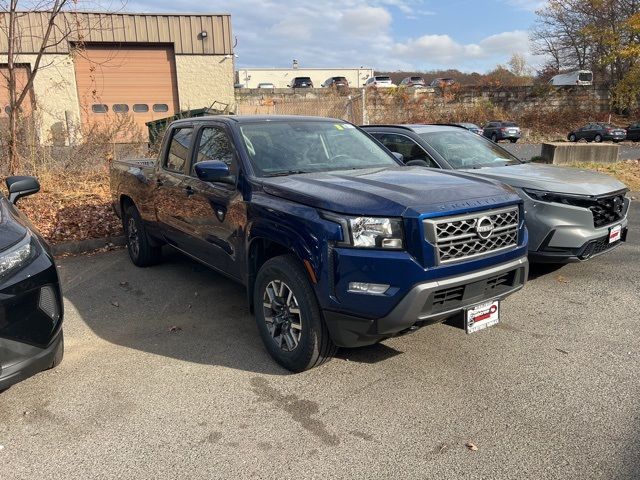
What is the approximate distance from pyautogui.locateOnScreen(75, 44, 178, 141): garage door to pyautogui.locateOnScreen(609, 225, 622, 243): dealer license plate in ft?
58.7

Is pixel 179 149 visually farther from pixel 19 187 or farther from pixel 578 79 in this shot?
pixel 578 79

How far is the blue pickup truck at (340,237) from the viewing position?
3.04 meters

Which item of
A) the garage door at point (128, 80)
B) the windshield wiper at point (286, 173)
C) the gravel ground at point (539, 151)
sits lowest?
the gravel ground at point (539, 151)

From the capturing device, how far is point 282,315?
142 inches

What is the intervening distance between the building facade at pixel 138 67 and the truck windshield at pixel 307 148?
1588 cm

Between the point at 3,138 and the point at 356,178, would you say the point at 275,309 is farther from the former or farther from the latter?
the point at 3,138

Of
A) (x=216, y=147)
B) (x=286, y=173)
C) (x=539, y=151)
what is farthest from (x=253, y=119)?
(x=539, y=151)

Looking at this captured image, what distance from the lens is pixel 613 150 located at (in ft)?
41.0

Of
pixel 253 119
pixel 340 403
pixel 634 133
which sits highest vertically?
pixel 253 119

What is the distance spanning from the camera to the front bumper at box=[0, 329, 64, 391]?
9.34 ft

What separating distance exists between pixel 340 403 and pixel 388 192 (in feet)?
4.50

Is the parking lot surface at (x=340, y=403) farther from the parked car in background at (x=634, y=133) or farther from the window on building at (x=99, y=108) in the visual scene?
the parked car in background at (x=634, y=133)

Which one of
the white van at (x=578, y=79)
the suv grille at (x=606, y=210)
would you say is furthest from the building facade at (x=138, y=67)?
the white van at (x=578, y=79)

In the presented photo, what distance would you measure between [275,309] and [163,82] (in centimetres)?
1899
